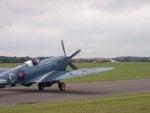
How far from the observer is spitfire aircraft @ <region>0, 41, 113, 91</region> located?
25.4 meters

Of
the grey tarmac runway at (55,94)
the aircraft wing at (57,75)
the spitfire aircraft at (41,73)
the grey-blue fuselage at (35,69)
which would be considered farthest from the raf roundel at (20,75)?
the grey tarmac runway at (55,94)

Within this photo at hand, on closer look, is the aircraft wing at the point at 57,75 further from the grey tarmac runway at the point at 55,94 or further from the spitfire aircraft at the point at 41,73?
the grey tarmac runway at the point at 55,94

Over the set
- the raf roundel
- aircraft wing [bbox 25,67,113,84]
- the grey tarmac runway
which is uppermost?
the raf roundel

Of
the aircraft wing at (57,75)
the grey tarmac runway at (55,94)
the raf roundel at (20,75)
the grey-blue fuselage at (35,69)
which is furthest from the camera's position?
the aircraft wing at (57,75)

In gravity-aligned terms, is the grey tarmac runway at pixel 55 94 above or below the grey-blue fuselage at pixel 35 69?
below

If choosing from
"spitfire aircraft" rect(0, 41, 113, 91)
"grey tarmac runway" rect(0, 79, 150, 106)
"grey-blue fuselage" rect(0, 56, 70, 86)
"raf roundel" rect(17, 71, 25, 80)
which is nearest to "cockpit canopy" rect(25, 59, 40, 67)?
"spitfire aircraft" rect(0, 41, 113, 91)

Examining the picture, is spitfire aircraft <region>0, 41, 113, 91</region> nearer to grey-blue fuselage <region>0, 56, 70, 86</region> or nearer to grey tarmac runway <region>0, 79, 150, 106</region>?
grey-blue fuselage <region>0, 56, 70, 86</region>

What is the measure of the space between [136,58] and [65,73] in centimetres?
16916

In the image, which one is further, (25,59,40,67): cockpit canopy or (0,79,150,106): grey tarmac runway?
(25,59,40,67): cockpit canopy

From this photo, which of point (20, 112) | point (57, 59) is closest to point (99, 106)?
point (20, 112)

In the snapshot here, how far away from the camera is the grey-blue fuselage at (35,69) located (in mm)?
25141

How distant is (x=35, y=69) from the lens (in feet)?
90.4

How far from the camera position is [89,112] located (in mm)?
14781

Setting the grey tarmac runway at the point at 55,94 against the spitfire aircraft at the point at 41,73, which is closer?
the grey tarmac runway at the point at 55,94
